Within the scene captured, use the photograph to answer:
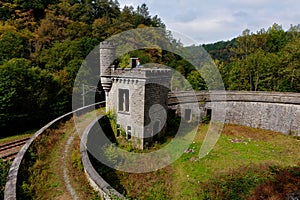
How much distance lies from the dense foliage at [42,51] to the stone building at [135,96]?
987cm

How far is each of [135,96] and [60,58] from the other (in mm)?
16981

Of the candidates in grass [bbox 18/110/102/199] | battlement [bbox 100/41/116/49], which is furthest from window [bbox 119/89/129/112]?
grass [bbox 18/110/102/199]

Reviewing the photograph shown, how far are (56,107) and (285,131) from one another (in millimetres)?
20509

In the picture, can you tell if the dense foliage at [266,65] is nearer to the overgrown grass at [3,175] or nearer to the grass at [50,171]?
the grass at [50,171]

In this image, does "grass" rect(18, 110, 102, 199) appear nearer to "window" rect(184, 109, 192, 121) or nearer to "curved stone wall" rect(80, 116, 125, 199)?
"curved stone wall" rect(80, 116, 125, 199)

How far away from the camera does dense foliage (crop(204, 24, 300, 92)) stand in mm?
25000

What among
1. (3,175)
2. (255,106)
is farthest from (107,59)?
(255,106)

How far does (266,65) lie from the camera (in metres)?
25.9

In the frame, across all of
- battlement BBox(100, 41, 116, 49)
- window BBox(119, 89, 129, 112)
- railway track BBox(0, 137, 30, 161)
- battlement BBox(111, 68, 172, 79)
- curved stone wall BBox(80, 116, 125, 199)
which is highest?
battlement BBox(100, 41, 116, 49)

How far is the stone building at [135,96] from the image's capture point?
11789mm

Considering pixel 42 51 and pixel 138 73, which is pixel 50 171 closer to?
pixel 138 73

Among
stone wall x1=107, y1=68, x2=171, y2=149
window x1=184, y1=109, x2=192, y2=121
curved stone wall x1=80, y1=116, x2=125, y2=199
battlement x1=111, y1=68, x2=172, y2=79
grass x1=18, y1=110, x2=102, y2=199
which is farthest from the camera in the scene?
window x1=184, y1=109, x2=192, y2=121

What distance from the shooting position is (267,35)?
105 ft

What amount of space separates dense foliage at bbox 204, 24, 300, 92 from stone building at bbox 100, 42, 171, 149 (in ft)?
59.6
